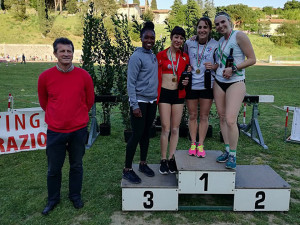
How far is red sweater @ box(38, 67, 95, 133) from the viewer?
312cm

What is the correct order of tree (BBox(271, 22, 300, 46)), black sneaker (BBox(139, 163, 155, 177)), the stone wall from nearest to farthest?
black sneaker (BBox(139, 163, 155, 177))
the stone wall
tree (BBox(271, 22, 300, 46))

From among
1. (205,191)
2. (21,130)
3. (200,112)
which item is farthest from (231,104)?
(21,130)

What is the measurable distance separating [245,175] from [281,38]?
74.1m

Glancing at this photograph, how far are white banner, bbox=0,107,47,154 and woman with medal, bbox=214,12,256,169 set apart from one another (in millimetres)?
3801

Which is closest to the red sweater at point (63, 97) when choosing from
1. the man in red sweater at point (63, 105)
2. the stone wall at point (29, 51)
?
the man in red sweater at point (63, 105)

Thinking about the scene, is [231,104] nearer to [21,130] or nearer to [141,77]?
[141,77]

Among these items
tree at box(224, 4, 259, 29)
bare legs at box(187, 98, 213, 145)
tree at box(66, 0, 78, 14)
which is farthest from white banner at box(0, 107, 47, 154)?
tree at box(224, 4, 259, 29)

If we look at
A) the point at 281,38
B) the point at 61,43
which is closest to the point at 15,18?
the point at 281,38

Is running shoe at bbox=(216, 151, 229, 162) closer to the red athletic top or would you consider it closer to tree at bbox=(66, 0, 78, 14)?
the red athletic top

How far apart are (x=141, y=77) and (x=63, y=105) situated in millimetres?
966

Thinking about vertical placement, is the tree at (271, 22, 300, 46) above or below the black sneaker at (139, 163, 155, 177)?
above

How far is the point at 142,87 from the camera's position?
343 cm

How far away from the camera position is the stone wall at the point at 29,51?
1880 inches

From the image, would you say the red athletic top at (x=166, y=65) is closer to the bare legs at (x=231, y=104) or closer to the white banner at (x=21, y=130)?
the bare legs at (x=231, y=104)
